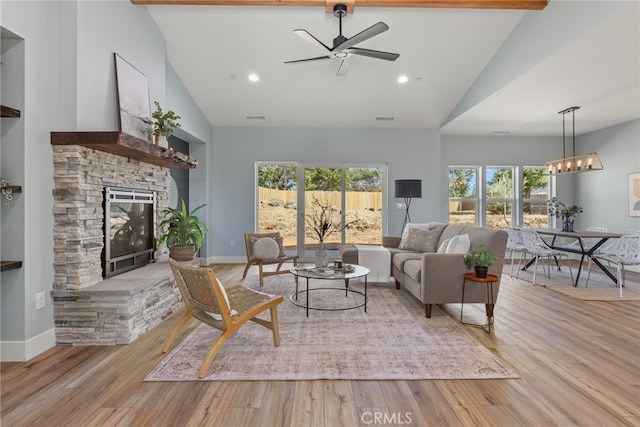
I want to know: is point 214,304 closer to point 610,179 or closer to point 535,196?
point 535,196

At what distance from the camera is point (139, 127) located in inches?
140

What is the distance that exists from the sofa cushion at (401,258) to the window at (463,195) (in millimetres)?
3237

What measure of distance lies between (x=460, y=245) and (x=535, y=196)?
5.19 m

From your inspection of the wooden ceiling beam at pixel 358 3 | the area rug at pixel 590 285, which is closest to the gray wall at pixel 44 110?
the wooden ceiling beam at pixel 358 3

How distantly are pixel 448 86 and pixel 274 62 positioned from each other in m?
2.92

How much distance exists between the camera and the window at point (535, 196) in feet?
23.7

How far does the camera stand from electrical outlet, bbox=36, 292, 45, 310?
8.21ft

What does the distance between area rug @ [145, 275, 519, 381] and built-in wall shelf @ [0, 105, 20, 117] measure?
213 cm

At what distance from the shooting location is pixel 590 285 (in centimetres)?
467

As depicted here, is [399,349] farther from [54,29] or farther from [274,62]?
[274,62]

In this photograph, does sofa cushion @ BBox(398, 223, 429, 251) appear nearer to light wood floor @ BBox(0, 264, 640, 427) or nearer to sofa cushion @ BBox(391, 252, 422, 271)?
sofa cushion @ BBox(391, 252, 422, 271)

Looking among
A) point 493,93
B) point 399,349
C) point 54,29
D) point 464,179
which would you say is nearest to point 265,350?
point 399,349

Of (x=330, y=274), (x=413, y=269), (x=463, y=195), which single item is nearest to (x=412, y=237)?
(x=413, y=269)

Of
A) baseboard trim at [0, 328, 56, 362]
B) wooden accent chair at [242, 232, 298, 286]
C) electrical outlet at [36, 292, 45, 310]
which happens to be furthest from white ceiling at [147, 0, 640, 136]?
baseboard trim at [0, 328, 56, 362]
